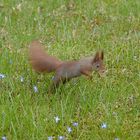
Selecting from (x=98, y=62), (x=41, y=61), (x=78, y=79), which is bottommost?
(x=78, y=79)

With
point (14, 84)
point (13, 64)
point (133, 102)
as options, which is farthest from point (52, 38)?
point (133, 102)

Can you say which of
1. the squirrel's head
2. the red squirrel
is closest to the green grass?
the red squirrel

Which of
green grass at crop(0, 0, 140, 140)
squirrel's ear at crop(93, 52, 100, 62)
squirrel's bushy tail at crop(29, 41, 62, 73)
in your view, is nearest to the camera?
Result: green grass at crop(0, 0, 140, 140)

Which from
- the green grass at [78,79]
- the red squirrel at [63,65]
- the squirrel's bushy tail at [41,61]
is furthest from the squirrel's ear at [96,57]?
the squirrel's bushy tail at [41,61]

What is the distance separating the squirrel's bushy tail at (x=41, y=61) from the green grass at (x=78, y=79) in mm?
181

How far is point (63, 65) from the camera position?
4.54 metres

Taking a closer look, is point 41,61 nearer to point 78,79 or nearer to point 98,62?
point 78,79

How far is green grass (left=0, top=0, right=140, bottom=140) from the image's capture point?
4.04 meters

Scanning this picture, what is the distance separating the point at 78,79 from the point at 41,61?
42 centimetres

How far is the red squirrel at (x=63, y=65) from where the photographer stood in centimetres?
436

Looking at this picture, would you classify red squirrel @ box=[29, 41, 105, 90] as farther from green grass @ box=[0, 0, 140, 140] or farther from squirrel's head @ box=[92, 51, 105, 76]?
green grass @ box=[0, 0, 140, 140]

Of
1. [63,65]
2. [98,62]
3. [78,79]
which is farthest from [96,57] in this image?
[78,79]

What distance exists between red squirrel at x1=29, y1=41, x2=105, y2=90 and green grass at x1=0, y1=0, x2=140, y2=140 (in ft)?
0.52

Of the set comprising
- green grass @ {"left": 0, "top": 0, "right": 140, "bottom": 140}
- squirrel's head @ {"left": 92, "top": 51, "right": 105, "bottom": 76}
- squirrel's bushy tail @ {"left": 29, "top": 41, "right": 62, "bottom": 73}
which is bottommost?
green grass @ {"left": 0, "top": 0, "right": 140, "bottom": 140}
